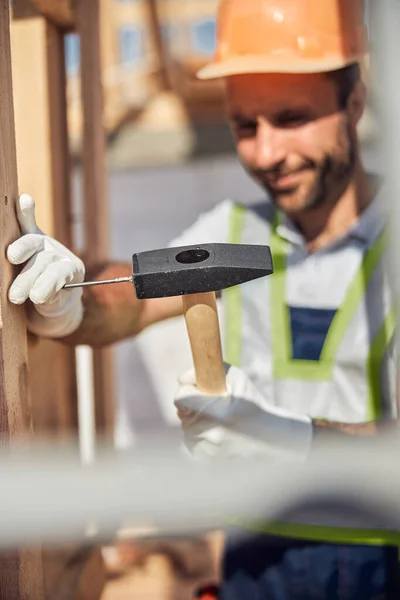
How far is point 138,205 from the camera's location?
12.0 ft

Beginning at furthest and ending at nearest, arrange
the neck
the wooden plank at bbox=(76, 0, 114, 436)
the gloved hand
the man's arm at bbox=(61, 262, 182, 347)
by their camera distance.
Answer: the wooden plank at bbox=(76, 0, 114, 436) → the neck → the man's arm at bbox=(61, 262, 182, 347) → the gloved hand

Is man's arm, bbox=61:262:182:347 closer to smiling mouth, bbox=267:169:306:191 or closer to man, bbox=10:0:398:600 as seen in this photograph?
man, bbox=10:0:398:600

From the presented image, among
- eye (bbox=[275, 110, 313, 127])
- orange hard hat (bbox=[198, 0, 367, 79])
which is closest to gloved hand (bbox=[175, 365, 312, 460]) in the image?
eye (bbox=[275, 110, 313, 127])

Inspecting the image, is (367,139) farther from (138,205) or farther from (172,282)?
(172,282)

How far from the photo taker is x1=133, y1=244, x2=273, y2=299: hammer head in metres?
1.00

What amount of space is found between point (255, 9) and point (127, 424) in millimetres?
2310

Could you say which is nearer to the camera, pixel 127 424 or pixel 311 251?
pixel 311 251

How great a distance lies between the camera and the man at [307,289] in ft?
5.46

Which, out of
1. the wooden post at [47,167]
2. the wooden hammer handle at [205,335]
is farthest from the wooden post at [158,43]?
the wooden hammer handle at [205,335]

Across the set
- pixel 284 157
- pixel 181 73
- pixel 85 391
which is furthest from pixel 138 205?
pixel 284 157

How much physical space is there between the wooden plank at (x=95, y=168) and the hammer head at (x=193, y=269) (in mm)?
1179

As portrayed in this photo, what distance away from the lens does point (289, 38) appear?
1.73m

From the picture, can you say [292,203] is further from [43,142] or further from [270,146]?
[43,142]

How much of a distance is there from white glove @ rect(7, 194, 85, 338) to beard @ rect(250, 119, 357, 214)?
69cm
